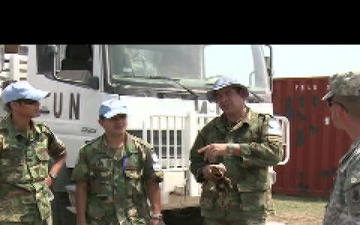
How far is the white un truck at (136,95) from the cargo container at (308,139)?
5.40 m

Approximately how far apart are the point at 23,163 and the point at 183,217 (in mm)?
2711

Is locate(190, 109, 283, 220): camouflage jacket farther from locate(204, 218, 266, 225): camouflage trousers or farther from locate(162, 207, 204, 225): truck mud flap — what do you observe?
locate(162, 207, 204, 225): truck mud flap

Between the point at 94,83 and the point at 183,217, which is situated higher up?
the point at 94,83

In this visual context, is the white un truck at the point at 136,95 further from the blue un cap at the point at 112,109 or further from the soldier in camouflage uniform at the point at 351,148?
the soldier in camouflage uniform at the point at 351,148

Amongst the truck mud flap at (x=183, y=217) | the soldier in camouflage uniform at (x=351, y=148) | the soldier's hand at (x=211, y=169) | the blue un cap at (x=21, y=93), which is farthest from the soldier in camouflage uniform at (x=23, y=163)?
the truck mud flap at (x=183, y=217)

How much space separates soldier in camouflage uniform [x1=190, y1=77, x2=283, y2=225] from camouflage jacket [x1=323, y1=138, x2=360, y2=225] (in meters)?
1.13

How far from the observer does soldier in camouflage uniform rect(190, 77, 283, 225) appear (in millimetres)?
3520

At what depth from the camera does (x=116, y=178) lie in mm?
3459

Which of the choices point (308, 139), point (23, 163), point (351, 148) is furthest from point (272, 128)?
point (308, 139)

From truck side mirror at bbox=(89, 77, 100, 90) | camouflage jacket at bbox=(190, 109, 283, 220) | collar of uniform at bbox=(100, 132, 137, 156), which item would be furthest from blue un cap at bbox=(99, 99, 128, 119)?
truck side mirror at bbox=(89, 77, 100, 90)

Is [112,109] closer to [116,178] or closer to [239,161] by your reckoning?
[116,178]

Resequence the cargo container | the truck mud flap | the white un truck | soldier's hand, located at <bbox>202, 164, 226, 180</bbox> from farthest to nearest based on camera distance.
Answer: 1. the cargo container
2. the truck mud flap
3. the white un truck
4. soldier's hand, located at <bbox>202, 164, 226, 180</bbox>
